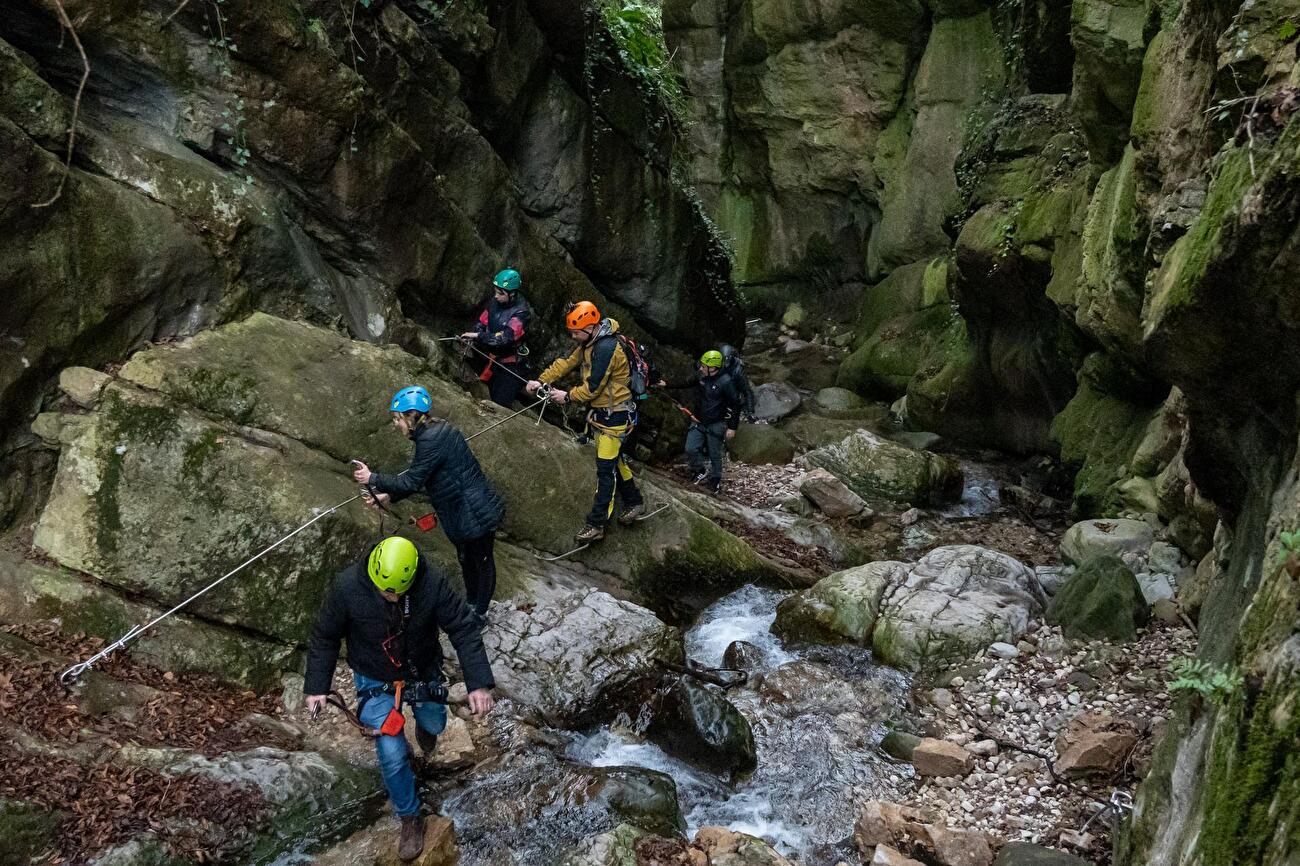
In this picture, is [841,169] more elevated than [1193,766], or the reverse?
[841,169]

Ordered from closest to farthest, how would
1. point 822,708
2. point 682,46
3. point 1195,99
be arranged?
point 1195,99, point 822,708, point 682,46

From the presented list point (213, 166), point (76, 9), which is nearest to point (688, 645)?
point (213, 166)

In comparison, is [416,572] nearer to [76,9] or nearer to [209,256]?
[209,256]

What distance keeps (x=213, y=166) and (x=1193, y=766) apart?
32.3 feet

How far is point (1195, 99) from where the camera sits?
8102mm

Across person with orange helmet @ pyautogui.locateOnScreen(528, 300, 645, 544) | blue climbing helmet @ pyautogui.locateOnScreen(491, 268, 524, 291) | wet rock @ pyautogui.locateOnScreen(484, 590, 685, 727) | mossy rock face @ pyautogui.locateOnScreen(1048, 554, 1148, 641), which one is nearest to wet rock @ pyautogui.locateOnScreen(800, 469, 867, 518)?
mossy rock face @ pyautogui.locateOnScreen(1048, 554, 1148, 641)

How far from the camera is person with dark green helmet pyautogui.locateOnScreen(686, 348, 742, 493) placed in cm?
1479

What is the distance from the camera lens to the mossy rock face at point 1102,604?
8773 millimetres

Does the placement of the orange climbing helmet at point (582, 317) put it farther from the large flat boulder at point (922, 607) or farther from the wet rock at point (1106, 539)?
the wet rock at point (1106, 539)

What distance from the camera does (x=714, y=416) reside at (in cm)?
1493

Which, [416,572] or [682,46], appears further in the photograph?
[682,46]

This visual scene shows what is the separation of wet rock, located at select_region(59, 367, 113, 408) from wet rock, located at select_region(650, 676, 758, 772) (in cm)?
568

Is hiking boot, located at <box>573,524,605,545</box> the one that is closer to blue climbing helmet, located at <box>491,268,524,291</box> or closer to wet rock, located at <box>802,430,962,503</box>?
blue climbing helmet, located at <box>491,268,524,291</box>

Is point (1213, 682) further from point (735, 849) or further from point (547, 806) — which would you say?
point (547, 806)
